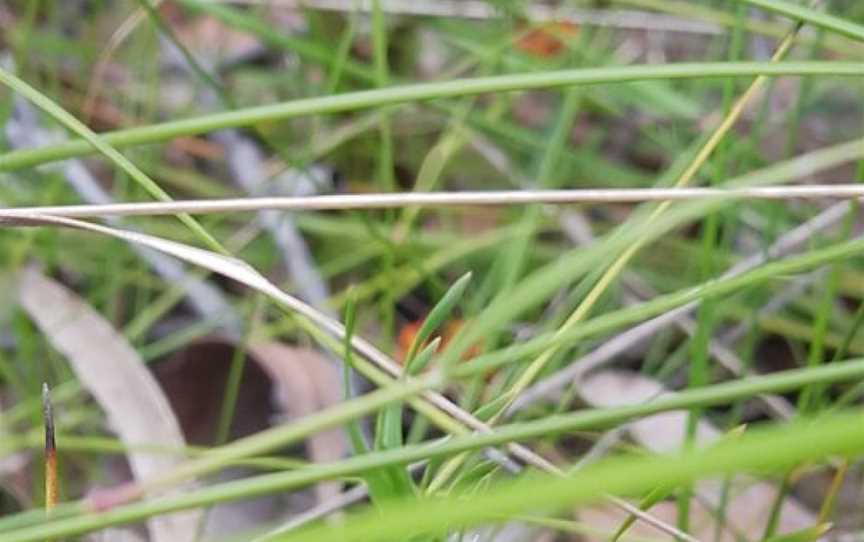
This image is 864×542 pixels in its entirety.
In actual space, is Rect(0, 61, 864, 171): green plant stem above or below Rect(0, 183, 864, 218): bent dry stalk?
above

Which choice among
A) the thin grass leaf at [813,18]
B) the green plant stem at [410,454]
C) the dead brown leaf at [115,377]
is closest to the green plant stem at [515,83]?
the thin grass leaf at [813,18]

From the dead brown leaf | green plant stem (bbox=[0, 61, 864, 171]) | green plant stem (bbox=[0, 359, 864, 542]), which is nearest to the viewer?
green plant stem (bbox=[0, 359, 864, 542])

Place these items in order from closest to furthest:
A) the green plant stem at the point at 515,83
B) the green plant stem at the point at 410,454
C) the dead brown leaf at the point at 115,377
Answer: the green plant stem at the point at 410,454 → the green plant stem at the point at 515,83 → the dead brown leaf at the point at 115,377

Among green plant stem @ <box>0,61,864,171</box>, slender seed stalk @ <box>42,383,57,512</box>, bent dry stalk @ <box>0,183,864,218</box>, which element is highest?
green plant stem @ <box>0,61,864,171</box>

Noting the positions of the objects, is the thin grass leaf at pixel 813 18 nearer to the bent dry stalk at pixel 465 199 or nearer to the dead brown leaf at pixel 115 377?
the bent dry stalk at pixel 465 199

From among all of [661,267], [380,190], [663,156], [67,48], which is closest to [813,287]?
[661,267]

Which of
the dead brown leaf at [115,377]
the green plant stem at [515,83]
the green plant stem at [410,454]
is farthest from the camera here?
the dead brown leaf at [115,377]

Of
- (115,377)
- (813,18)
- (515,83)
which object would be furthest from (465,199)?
(115,377)

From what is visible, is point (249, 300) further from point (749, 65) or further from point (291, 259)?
point (749, 65)

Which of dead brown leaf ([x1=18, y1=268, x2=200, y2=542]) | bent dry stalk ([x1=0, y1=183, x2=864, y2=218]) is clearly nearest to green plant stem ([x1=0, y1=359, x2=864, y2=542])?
bent dry stalk ([x1=0, y1=183, x2=864, y2=218])

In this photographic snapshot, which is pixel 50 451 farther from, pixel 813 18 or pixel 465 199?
pixel 813 18

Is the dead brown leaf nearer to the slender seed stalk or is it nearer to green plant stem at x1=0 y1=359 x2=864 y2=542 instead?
the slender seed stalk
